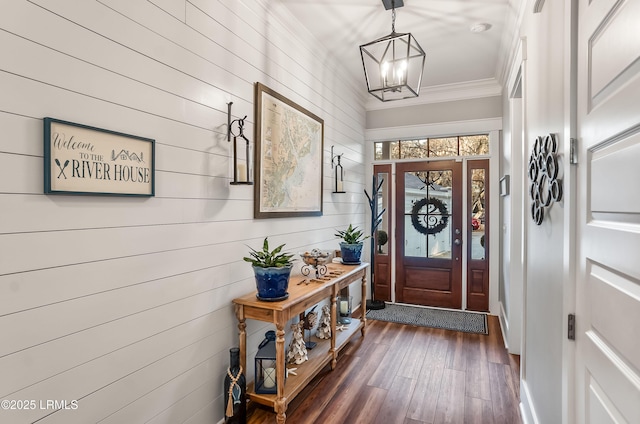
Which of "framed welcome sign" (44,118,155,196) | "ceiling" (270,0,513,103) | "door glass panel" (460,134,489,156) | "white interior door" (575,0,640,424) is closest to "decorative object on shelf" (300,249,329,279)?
"framed welcome sign" (44,118,155,196)

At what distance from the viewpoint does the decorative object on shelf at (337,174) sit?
3.78 m

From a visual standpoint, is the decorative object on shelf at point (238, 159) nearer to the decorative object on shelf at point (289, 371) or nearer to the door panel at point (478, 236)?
the decorative object on shelf at point (289, 371)

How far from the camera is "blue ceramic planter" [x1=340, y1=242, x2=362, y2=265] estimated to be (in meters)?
3.50

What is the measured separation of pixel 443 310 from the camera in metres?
4.55

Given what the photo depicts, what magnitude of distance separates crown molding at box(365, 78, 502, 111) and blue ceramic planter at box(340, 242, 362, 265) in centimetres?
226

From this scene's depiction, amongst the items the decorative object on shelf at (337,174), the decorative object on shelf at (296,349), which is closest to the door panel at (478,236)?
the decorative object on shelf at (337,174)

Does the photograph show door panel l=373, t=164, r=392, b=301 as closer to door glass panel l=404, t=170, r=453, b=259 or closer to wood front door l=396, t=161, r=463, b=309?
wood front door l=396, t=161, r=463, b=309

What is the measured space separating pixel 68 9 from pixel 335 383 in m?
2.75

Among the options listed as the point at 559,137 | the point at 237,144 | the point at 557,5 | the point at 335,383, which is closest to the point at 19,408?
the point at 237,144

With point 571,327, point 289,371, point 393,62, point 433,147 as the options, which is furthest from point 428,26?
point 289,371

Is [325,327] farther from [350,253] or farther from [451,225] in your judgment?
[451,225]

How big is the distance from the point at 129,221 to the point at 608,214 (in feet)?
5.93

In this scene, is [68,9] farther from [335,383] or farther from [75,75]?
[335,383]

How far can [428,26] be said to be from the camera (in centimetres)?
298
